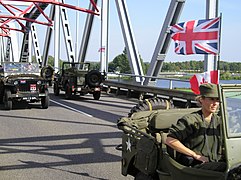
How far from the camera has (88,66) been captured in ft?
76.2

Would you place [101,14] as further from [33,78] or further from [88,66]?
[33,78]

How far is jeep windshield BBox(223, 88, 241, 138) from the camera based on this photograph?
3641mm

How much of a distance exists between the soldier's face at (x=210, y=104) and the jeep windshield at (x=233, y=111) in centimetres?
15

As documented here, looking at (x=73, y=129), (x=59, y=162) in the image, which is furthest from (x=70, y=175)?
(x=73, y=129)

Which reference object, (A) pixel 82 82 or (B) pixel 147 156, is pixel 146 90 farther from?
(B) pixel 147 156

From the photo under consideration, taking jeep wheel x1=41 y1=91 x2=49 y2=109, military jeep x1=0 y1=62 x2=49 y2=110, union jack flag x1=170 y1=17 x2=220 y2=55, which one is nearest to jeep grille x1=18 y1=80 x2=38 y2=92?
military jeep x1=0 y1=62 x2=49 y2=110

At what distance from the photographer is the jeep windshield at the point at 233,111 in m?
3.64

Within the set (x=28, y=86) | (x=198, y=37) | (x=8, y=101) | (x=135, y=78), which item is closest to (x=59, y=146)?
(x=198, y=37)

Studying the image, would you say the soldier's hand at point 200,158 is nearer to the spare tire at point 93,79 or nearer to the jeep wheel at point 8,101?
the jeep wheel at point 8,101

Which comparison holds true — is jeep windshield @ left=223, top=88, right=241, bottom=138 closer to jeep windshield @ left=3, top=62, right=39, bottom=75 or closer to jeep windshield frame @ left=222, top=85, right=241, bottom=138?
jeep windshield frame @ left=222, top=85, right=241, bottom=138

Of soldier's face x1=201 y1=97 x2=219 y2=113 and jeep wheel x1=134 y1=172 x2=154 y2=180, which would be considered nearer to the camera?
soldier's face x1=201 y1=97 x2=219 y2=113

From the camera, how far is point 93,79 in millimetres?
20438

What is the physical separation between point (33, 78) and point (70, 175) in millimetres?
10421

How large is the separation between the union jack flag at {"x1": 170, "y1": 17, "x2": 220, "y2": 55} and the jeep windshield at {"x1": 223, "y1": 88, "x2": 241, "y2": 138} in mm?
5780
